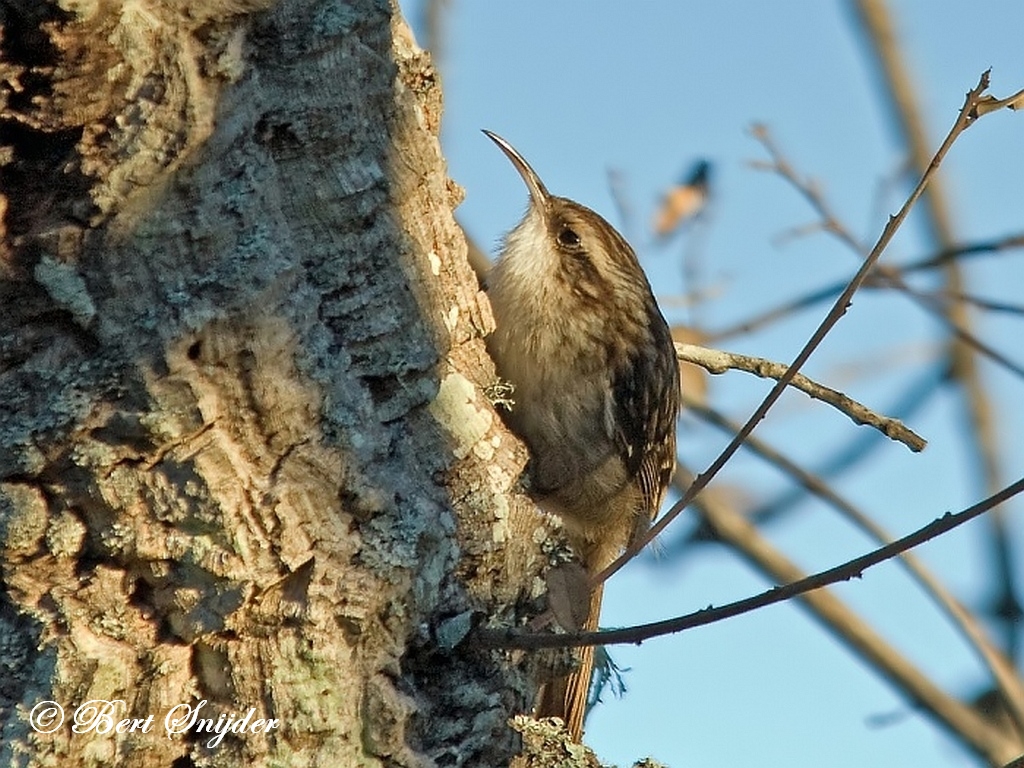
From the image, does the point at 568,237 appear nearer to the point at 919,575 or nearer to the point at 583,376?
the point at 583,376

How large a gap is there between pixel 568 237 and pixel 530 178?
0.69ft

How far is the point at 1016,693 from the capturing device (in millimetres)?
4098

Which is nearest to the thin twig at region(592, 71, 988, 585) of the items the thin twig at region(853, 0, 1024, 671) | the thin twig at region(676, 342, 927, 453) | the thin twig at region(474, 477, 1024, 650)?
the thin twig at region(474, 477, 1024, 650)

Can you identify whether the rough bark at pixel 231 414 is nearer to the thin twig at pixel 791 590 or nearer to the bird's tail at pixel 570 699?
the thin twig at pixel 791 590

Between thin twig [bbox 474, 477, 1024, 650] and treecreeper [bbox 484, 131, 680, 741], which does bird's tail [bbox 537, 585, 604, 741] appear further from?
thin twig [bbox 474, 477, 1024, 650]

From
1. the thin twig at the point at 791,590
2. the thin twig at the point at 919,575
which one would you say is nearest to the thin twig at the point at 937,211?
the thin twig at the point at 919,575

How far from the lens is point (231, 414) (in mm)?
2320

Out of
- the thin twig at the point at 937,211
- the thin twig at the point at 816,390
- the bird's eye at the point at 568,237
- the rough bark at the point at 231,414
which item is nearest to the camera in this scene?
the rough bark at the point at 231,414

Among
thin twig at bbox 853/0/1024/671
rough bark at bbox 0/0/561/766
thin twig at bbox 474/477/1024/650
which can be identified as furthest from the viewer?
thin twig at bbox 853/0/1024/671

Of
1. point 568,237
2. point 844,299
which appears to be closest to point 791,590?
point 844,299

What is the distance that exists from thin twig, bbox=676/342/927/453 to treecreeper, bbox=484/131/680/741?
30 centimetres

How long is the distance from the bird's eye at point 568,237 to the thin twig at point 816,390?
695 mm

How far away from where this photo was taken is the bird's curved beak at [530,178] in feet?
13.1

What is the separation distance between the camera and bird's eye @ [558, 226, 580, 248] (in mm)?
3948
